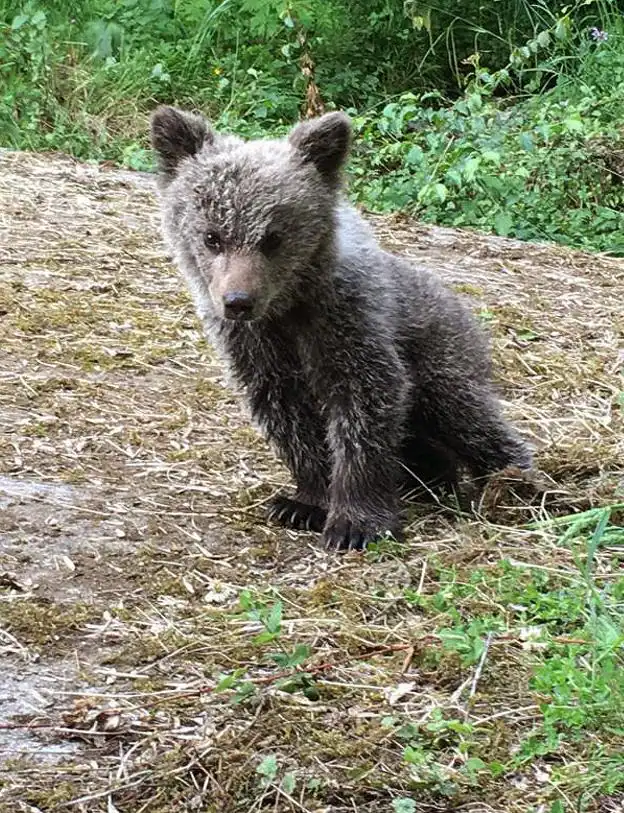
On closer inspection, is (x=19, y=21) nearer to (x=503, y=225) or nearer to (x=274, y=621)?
Answer: (x=503, y=225)

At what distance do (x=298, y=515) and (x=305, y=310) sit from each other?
0.68 metres

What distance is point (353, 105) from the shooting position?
1119cm

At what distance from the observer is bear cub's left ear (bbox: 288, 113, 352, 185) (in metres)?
4.07

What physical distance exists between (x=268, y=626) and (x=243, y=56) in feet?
29.7

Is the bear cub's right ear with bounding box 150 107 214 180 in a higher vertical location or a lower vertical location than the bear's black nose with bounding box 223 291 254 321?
higher

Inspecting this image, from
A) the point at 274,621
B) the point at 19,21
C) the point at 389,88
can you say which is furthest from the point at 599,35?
the point at 274,621

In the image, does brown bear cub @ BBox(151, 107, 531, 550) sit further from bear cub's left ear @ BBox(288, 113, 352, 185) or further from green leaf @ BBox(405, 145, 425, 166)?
green leaf @ BBox(405, 145, 425, 166)

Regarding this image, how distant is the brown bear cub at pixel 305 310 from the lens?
3.87 metres

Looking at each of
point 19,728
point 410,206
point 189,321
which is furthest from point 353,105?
point 19,728

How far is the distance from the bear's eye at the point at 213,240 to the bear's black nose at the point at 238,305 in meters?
0.22

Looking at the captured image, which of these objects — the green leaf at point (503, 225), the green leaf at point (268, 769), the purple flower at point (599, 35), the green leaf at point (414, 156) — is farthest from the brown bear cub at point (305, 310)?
the purple flower at point (599, 35)

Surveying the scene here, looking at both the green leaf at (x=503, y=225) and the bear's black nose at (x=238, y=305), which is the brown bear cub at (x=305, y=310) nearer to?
the bear's black nose at (x=238, y=305)

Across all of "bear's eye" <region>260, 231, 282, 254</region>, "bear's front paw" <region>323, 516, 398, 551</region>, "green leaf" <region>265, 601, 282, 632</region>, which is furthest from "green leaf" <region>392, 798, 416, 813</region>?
→ "bear's eye" <region>260, 231, 282, 254</region>

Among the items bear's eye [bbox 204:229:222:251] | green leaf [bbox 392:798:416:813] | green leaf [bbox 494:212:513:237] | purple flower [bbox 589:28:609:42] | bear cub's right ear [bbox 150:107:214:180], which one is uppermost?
bear cub's right ear [bbox 150:107:214:180]
